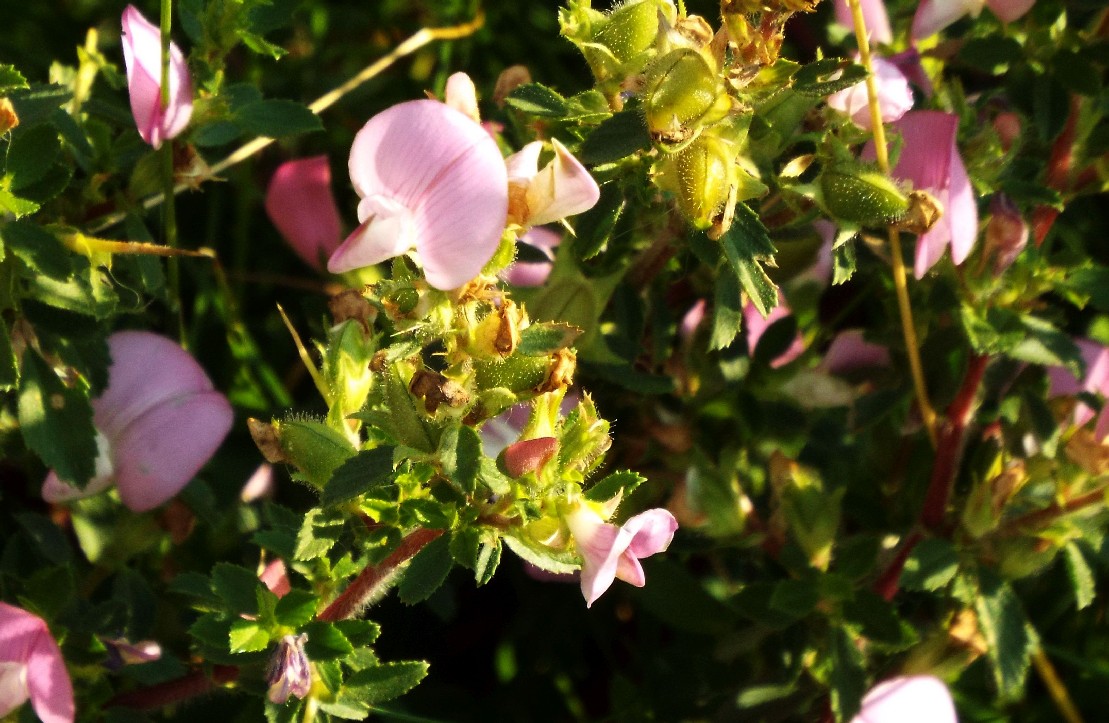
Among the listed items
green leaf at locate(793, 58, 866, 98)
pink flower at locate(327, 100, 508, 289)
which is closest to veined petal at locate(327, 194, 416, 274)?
pink flower at locate(327, 100, 508, 289)

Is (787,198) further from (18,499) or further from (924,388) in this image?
(18,499)

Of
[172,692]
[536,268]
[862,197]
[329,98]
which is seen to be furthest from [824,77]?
[172,692]

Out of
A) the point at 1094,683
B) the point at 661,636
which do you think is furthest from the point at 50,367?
the point at 1094,683

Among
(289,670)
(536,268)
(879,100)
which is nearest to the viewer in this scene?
(289,670)

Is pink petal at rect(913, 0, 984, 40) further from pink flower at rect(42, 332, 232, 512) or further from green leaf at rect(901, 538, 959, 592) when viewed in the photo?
pink flower at rect(42, 332, 232, 512)

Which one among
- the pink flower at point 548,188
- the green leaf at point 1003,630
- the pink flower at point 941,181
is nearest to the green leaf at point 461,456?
the pink flower at point 548,188

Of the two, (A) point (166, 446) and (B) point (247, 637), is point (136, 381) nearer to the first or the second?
(A) point (166, 446)

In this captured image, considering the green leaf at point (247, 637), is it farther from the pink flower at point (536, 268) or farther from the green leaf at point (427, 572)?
the pink flower at point (536, 268)
